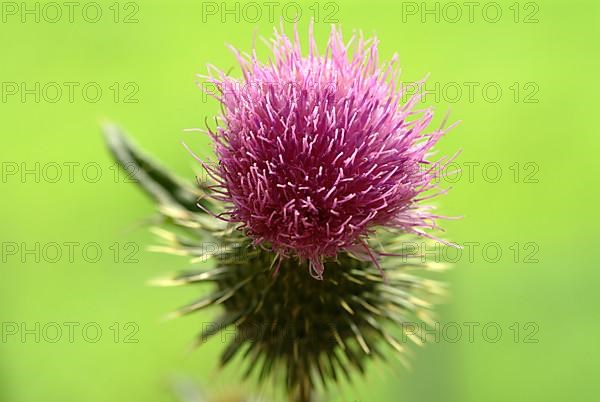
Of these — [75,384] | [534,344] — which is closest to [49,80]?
[75,384]

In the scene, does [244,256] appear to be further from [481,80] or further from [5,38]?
[5,38]

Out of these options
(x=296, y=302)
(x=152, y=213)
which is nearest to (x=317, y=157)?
(x=296, y=302)

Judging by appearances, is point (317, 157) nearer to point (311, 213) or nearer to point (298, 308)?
point (311, 213)
